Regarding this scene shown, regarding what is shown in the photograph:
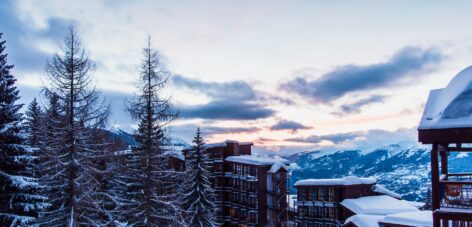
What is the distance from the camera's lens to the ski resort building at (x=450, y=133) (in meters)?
11.6

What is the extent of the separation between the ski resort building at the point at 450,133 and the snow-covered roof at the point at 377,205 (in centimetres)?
3010

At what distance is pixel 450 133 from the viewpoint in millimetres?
11641

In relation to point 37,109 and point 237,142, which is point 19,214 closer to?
point 37,109

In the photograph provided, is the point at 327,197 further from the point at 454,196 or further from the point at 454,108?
the point at 454,108

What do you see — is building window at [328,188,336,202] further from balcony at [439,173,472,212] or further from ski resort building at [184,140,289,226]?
balcony at [439,173,472,212]

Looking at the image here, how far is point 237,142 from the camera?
63.5 metres

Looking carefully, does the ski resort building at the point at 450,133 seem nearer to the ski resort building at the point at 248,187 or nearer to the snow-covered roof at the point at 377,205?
the snow-covered roof at the point at 377,205

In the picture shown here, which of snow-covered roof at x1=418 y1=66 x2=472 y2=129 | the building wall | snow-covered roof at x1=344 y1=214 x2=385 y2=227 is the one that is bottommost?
the building wall

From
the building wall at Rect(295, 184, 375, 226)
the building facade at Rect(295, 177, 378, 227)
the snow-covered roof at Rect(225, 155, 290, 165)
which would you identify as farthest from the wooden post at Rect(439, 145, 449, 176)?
the snow-covered roof at Rect(225, 155, 290, 165)

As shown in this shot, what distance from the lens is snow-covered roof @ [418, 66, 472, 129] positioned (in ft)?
38.1

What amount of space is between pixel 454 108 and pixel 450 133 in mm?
832

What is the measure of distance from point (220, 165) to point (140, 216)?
38.3 m

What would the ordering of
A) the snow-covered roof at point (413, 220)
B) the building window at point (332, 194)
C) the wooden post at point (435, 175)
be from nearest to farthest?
the wooden post at point (435, 175), the snow-covered roof at point (413, 220), the building window at point (332, 194)

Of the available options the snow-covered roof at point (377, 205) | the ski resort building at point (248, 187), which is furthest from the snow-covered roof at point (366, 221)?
the ski resort building at point (248, 187)
